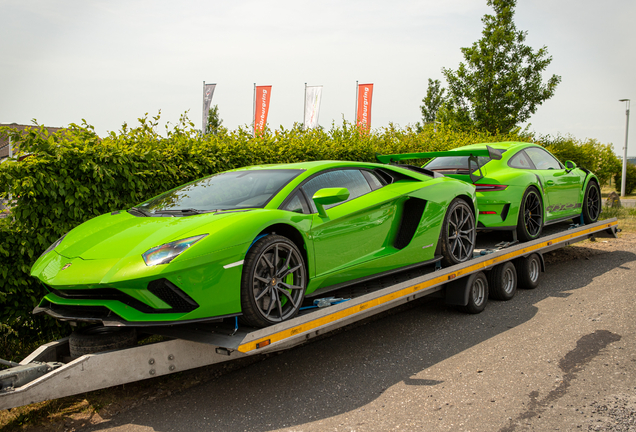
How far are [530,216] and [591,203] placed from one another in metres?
2.50

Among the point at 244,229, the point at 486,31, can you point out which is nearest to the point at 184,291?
the point at 244,229

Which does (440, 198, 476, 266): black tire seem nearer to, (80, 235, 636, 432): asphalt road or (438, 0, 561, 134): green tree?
(80, 235, 636, 432): asphalt road

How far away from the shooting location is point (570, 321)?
17.1 feet

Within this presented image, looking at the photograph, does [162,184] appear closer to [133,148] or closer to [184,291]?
[133,148]

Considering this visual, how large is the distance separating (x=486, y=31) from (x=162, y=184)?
59.3 ft

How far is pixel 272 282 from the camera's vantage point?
3490 mm

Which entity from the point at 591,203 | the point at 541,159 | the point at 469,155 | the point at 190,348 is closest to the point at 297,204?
the point at 190,348

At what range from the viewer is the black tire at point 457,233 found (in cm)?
523

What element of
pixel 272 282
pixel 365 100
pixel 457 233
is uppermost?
pixel 365 100

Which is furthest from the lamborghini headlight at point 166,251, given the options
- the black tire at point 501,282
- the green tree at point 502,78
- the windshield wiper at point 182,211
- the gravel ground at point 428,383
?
the green tree at point 502,78

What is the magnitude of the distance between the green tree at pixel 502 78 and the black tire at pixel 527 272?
13.4 meters

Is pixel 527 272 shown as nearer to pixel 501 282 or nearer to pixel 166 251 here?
pixel 501 282

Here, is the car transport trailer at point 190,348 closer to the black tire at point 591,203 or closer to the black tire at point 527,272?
the black tire at point 527,272

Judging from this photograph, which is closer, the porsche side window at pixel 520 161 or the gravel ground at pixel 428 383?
the gravel ground at pixel 428 383
